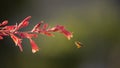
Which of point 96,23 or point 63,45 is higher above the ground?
point 96,23

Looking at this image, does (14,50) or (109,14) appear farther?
(109,14)

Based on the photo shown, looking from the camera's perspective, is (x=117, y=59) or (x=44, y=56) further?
(x=117, y=59)

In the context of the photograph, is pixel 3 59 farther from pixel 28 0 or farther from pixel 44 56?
pixel 28 0

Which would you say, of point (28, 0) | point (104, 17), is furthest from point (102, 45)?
point (28, 0)

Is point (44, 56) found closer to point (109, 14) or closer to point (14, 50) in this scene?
point (14, 50)

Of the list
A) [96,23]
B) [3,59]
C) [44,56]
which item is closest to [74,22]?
[96,23]

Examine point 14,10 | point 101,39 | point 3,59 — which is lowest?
point 3,59
